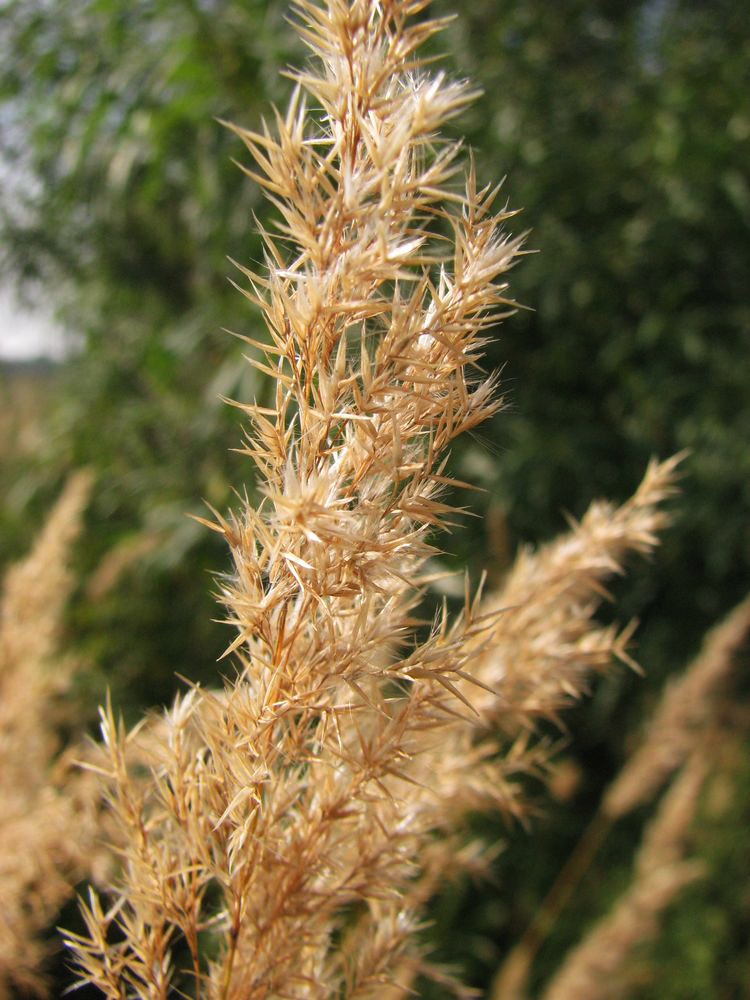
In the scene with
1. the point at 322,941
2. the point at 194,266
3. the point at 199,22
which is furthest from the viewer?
the point at 194,266

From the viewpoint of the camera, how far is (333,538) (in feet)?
1.17

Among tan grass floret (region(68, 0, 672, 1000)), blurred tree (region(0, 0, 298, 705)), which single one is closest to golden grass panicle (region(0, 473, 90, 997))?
→ tan grass floret (region(68, 0, 672, 1000))

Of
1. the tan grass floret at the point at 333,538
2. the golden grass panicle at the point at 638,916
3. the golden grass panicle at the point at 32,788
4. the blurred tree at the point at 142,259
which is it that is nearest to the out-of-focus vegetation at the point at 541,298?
the blurred tree at the point at 142,259

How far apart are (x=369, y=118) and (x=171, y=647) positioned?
6.25 ft

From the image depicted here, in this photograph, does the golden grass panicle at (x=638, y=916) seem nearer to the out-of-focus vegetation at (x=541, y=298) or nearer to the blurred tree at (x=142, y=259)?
the out-of-focus vegetation at (x=541, y=298)

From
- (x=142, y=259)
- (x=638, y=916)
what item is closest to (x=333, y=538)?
(x=638, y=916)

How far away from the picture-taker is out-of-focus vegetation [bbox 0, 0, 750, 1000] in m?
1.89

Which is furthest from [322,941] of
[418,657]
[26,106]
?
[26,106]

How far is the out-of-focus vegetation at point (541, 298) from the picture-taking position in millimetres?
1891

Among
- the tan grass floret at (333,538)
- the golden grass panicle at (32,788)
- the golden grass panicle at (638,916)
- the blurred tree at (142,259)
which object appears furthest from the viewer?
the blurred tree at (142,259)

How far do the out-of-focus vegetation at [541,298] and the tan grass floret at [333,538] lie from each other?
1350mm

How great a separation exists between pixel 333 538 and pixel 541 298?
5.92 feet

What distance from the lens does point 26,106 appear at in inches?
87.7

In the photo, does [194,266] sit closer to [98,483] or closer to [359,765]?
[98,483]
